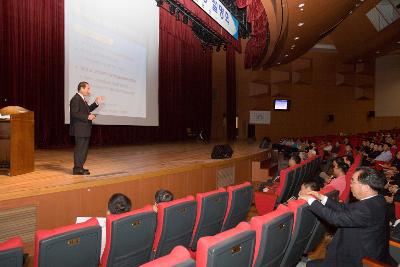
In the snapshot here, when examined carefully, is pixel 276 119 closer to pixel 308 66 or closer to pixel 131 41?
pixel 308 66

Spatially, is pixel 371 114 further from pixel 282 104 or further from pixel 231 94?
pixel 231 94

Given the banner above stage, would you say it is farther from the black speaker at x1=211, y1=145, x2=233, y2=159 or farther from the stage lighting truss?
the black speaker at x1=211, y1=145, x2=233, y2=159

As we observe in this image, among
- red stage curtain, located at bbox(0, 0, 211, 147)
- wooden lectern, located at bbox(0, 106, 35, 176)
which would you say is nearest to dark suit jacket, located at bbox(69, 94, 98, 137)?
wooden lectern, located at bbox(0, 106, 35, 176)

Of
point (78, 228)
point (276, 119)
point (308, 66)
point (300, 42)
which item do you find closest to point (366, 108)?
point (308, 66)

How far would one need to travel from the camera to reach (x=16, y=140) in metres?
4.00

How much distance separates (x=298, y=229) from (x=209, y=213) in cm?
84

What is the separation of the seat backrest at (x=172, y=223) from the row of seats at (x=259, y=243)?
1.64 feet

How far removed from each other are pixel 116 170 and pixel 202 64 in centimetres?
1021

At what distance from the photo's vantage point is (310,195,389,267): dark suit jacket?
2.29 meters

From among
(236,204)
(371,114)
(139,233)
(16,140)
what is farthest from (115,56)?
(371,114)

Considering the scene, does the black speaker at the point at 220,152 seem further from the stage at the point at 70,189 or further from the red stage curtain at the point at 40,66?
the red stage curtain at the point at 40,66

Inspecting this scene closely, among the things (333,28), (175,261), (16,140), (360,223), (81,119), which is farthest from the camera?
(333,28)

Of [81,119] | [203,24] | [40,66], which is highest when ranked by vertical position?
[203,24]

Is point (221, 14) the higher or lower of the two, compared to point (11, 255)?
higher
